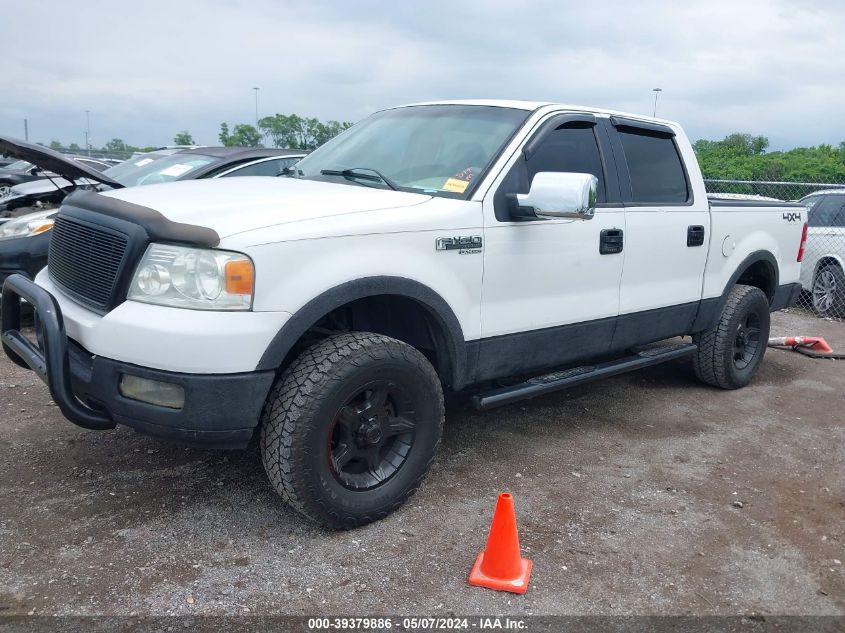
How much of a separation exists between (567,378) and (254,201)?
2021mm

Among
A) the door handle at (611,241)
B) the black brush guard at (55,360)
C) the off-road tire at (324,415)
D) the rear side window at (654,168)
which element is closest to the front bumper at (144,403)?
the black brush guard at (55,360)

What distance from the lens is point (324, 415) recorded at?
3.12 meters

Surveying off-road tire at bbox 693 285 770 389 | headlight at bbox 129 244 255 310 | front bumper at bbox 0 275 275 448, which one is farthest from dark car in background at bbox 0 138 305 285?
off-road tire at bbox 693 285 770 389

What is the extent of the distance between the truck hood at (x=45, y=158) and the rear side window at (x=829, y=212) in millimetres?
8196

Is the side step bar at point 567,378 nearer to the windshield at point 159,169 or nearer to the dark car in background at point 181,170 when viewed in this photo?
the dark car in background at point 181,170

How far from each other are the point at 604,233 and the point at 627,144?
0.78 m

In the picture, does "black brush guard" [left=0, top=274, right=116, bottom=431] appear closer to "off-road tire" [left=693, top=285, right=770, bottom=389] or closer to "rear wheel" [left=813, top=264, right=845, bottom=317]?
"off-road tire" [left=693, top=285, right=770, bottom=389]

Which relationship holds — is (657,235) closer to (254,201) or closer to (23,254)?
(254,201)

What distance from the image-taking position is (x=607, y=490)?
155 inches

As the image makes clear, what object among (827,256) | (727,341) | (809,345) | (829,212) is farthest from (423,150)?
(829,212)

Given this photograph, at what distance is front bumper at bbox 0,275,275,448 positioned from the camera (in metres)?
2.91

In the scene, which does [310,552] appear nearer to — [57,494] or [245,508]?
[245,508]

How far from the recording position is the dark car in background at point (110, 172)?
4836mm

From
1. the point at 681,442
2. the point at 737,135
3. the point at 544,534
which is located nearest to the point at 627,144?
the point at 681,442
